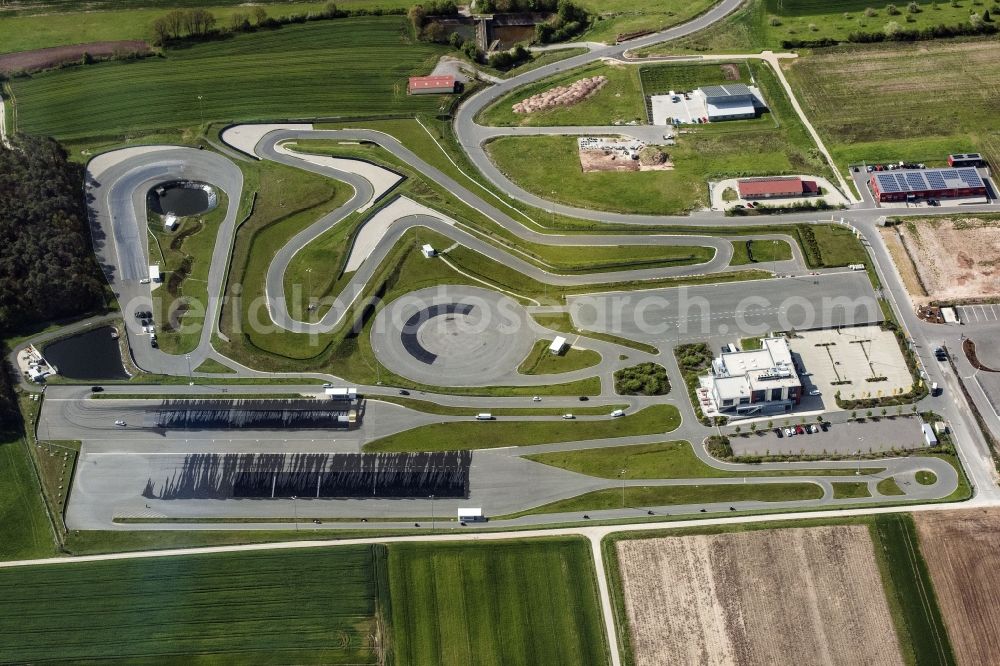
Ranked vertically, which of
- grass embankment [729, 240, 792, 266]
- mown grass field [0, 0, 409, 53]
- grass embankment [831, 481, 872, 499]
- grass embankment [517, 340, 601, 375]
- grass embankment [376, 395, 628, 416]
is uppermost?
mown grass field [0, 0, 409, 53]

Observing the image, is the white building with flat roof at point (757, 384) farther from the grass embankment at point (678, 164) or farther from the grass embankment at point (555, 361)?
the grass embankment at point (678, 164)

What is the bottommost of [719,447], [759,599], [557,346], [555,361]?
[759,599]

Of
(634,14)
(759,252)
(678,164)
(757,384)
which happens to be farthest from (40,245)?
(634,14)

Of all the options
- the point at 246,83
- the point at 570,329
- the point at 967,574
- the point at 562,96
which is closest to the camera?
the point at 967,574

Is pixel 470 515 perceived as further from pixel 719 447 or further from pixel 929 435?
pixel 929 435

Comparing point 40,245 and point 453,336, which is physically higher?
point 40,245

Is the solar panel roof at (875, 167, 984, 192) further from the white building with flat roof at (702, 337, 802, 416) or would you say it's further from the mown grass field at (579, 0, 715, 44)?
the mown grass field at (579, 0, 715, 44)

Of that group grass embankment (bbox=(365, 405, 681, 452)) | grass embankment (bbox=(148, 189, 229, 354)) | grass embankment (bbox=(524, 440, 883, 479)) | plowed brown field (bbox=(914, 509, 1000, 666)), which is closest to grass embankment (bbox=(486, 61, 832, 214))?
grass embankment (bbox=(365, 405, 681, 452))

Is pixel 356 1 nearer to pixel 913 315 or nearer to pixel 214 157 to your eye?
pixel 214 157
